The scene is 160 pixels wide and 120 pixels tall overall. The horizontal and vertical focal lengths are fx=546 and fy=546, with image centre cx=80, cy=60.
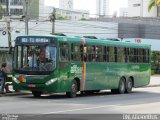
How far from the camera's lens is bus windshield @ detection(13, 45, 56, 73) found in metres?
24.0

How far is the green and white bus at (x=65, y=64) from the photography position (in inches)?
948

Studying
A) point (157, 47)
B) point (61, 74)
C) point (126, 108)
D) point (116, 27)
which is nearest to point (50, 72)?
point (61, 74)

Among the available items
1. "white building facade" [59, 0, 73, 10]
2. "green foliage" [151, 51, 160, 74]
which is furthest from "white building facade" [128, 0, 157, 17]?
"green foliage" [151, 51, 160, 74]

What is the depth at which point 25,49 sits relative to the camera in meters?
24.7

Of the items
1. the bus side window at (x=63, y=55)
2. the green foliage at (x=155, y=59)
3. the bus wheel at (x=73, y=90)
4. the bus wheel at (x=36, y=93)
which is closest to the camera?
the bus side window at (x=63, y=55)

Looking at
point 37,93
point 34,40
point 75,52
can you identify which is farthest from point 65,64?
point 37,93

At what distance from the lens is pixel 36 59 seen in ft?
Result: 79.4

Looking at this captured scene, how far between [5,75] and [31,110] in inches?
338

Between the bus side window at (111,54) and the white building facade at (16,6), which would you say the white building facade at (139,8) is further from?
the bus side window at (111,54)

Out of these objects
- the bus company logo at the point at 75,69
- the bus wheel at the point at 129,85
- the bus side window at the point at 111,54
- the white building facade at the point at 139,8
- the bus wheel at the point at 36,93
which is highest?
the white building facade at the point at 139,8

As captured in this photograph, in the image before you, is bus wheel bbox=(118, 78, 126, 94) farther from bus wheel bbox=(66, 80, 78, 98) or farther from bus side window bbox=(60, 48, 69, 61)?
bus side window bbox=(60, 48, 69, 61)

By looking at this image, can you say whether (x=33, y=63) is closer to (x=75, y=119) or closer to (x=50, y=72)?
(x=50, y=72)

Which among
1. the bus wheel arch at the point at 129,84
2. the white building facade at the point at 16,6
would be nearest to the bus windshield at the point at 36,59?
the bus wheel arch at the point at 129,84

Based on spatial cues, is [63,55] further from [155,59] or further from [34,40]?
[155,59]
